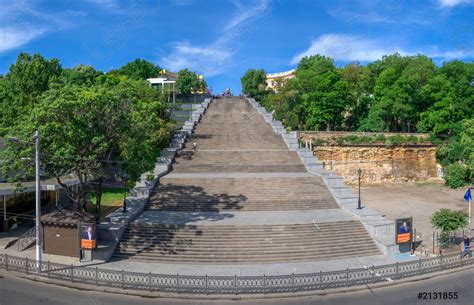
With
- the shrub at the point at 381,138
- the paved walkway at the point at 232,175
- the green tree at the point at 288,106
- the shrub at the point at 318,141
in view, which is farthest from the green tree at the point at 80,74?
the shrub at the point at 381,138

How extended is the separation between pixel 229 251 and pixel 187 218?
5309 millimetres

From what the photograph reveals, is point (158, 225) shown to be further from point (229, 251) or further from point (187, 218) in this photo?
point (229, 251)

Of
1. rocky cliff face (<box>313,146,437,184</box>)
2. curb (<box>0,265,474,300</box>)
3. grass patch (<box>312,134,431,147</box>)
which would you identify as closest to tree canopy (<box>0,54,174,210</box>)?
curb (<box>0,265,474,300</box>)

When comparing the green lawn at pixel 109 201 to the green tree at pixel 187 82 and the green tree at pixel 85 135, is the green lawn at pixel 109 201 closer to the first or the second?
the green tree at pixel 85 135

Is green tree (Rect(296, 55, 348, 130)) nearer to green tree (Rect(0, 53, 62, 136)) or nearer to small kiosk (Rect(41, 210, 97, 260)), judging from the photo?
green tree (Rect(0, 53, 62, 136))

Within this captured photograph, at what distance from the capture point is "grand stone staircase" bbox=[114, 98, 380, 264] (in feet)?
78.0

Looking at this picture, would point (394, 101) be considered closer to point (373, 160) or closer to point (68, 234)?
point (373, 160)

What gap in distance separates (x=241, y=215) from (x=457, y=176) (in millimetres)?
32736

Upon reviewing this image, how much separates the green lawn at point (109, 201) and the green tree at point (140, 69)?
56.9 m

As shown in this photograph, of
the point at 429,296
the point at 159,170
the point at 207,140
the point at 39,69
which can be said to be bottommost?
the point at 429,296

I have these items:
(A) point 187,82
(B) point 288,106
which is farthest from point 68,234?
(A) point 187,82

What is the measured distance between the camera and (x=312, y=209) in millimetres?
30781

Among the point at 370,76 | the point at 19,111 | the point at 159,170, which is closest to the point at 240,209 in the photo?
the point at 159,170

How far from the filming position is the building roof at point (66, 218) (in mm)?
23391
